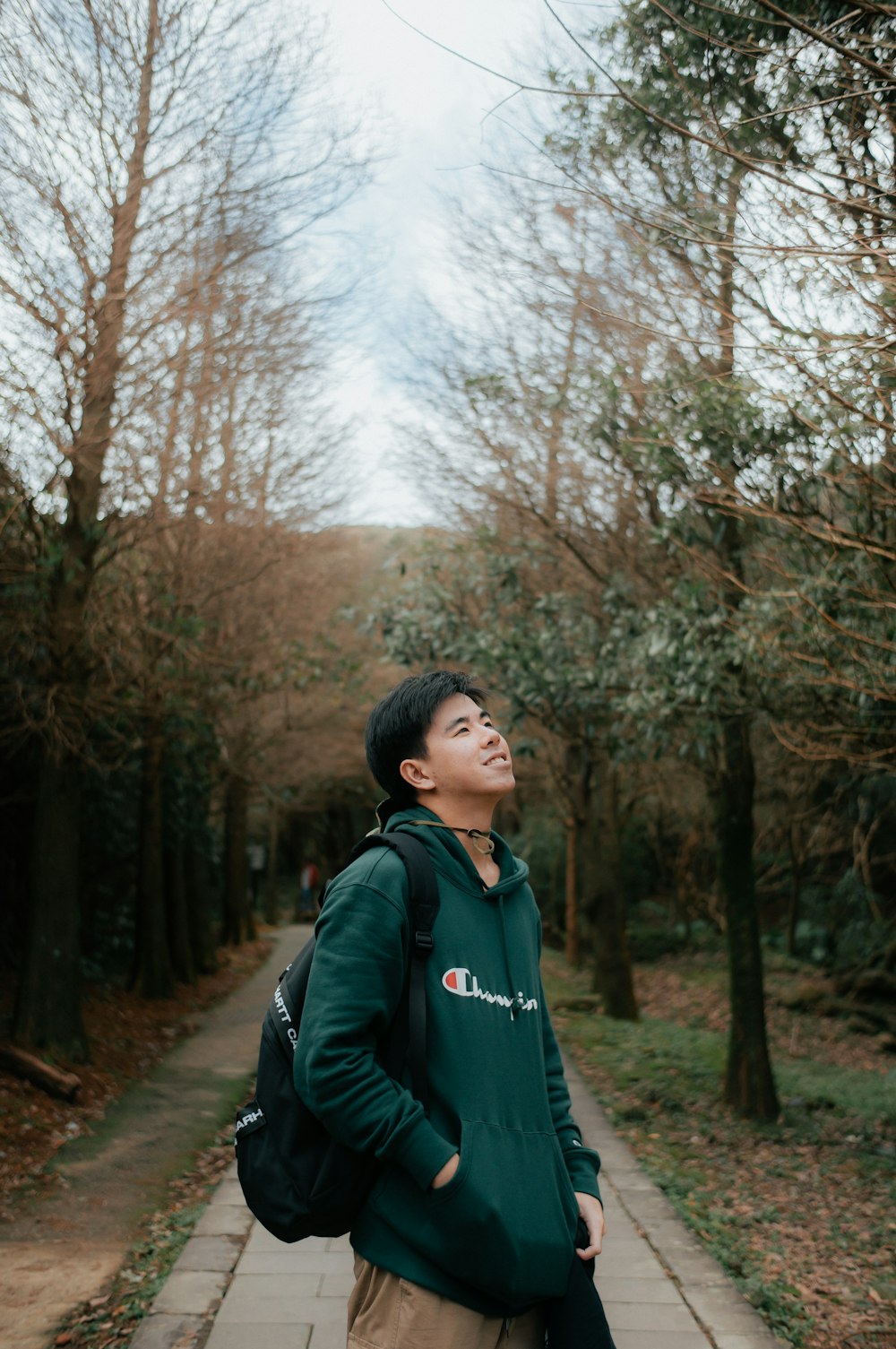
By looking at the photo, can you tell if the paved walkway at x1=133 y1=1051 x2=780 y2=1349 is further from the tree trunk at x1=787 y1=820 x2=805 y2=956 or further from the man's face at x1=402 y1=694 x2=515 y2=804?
the tree trunk at x1=787 y1=820 x2=805 y2=956

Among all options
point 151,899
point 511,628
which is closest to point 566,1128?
point 511,628

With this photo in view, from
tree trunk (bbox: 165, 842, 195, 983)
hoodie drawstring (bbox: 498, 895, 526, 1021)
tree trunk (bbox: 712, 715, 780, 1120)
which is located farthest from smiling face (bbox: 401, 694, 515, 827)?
tree trunk (bbox: 165, 842, 195, 983)

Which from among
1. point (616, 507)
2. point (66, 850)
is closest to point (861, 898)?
point (616, 507)

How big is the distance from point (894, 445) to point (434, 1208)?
3740 millimetres

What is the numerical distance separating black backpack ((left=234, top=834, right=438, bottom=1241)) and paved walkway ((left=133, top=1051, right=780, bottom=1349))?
258 centimetres

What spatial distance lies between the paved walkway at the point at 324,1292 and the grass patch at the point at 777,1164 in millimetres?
242

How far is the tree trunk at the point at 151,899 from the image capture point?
46.3 ft

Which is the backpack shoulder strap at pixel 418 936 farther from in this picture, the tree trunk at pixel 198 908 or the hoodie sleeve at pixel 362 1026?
the tree trunk at pixel 198 908

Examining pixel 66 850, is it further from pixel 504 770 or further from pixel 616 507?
pixel 504 770

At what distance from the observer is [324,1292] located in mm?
5023

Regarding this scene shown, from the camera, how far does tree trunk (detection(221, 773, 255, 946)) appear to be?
2327 centimetres

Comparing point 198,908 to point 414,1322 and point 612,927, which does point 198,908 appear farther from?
point 414,1322

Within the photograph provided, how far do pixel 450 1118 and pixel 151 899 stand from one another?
12800 millimetres

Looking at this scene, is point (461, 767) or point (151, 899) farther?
point (151, 899)
